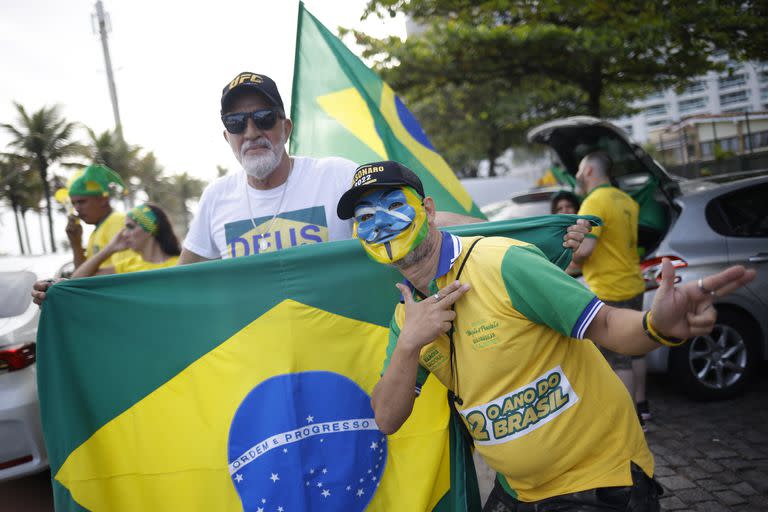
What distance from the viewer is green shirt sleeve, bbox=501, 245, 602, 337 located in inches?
64.0

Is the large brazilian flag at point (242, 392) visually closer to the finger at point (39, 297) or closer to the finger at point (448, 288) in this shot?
the finger at point (39, 297)

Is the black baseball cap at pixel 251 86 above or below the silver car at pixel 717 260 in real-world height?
above

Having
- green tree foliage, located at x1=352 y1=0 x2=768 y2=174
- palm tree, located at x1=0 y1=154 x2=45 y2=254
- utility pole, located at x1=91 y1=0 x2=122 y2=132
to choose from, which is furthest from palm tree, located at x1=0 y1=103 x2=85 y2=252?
green tree foliage, located at x1=352 y1=0 x2=768 y2=174

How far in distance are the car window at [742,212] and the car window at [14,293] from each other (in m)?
5.59

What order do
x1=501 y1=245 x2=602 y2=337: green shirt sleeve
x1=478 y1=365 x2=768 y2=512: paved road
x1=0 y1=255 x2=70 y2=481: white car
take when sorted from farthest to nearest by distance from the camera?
1. x1=478 y1=365 x2=768 y2=512: paved road
2. x1=0 y1=255 x2=70 y2=481: white car
3. x1=501 y1=245 x2=602 y2=337: green shirt sleeve

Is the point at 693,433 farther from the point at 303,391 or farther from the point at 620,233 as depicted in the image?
the point at 303,391

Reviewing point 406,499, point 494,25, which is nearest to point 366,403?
point 406,499

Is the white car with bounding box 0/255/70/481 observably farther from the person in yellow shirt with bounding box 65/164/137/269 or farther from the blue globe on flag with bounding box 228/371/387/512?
Answer: the blue globe on flag with bounding box 228/371/387/512

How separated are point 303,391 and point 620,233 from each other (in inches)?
133

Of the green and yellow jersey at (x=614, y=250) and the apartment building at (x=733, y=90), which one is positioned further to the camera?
the apartment building at (x=733, y=90)

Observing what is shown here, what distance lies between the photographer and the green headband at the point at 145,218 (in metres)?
4.57

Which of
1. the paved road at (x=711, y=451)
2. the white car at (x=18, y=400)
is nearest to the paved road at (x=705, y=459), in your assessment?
the paved road at (x=711, y=451)

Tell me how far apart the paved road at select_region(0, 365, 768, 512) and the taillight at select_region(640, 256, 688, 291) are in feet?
3.73

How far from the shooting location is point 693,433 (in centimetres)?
456
